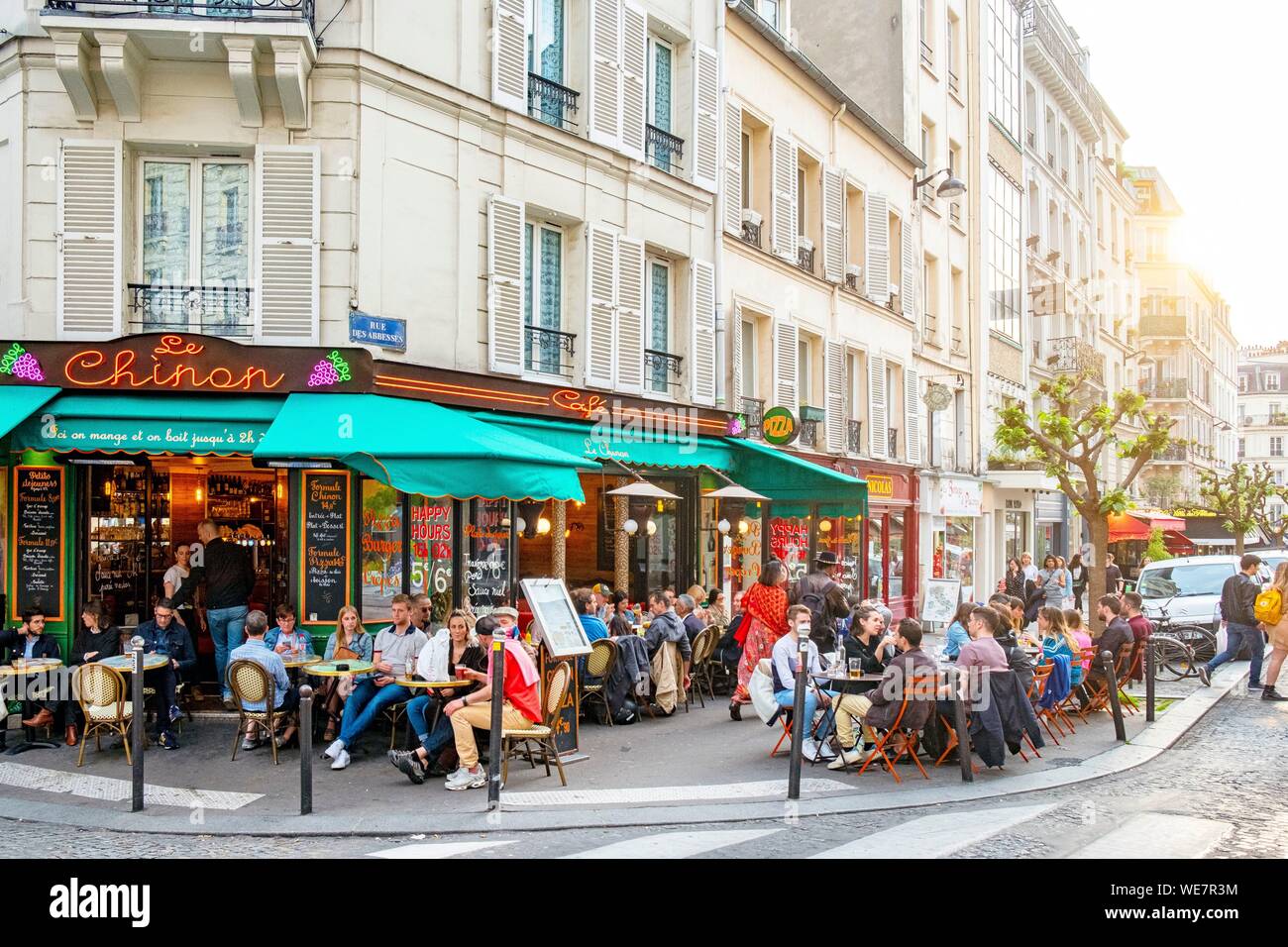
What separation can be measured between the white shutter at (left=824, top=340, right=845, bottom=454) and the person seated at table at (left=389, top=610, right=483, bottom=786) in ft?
40.1

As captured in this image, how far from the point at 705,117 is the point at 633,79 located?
1778 mm

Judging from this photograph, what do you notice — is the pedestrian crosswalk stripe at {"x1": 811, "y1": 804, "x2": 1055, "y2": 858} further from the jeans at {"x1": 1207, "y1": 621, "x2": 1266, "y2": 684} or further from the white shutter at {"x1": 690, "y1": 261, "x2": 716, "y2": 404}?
the white shutter at {"x1": 690, "y1": 261, "x2": 716, "y2": 404}

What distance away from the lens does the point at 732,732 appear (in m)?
11.4

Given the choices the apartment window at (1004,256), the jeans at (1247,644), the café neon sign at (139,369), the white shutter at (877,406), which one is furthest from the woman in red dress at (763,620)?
the apartment window at (1004,256)

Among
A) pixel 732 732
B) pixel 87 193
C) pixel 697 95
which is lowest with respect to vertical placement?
pixel 732 732

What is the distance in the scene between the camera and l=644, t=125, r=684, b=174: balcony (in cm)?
1570

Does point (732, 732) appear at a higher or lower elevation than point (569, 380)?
lower

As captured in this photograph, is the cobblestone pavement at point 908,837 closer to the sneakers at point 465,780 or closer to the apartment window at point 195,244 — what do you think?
the sneakers at point 465,780

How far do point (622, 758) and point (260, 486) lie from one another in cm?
552

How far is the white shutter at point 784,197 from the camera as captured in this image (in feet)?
61.4

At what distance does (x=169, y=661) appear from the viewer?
10336mm

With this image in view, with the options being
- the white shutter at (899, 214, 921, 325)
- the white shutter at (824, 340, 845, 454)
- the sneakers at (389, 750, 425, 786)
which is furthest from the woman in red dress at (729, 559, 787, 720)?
the white shutter at (899, 214, 921, 325)
